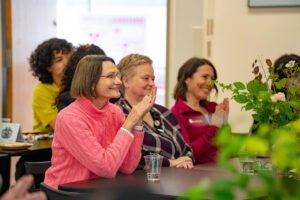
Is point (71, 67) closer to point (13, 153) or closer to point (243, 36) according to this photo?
point (13, 153)

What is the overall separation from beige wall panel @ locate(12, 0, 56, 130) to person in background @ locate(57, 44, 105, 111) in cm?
213

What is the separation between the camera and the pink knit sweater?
8.97 ft

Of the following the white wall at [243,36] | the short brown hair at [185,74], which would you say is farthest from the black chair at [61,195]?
the white wall at [243,36]

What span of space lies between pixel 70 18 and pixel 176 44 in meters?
1.55

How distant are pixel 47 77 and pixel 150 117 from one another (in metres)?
1.45

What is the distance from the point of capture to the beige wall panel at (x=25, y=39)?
5742mm

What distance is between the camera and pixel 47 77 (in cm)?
471

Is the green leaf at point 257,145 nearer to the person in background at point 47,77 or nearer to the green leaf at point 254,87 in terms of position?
the green leaf at point 254,87

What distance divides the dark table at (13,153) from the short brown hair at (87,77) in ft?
3.07

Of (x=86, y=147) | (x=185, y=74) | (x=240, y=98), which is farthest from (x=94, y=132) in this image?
(x=185, y=74)

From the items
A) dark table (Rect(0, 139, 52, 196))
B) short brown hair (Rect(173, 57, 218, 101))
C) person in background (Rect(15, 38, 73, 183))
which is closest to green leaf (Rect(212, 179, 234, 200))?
dark table (Rect(0, 139, 52, 196))

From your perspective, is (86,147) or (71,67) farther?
(71,67)

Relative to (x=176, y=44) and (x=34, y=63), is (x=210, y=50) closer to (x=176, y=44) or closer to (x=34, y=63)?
(x=176, y=44)

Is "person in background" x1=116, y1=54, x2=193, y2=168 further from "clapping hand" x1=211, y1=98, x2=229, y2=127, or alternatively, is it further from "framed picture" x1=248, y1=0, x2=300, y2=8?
Result: "framed picture" x1=248, y1=0, x2=300, y2=8
